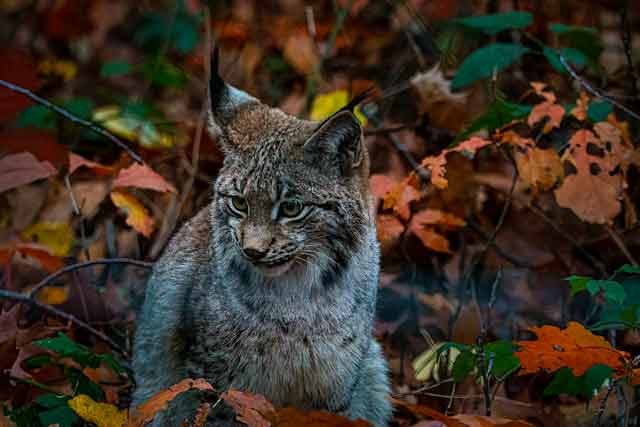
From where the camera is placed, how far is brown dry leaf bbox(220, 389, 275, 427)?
3.16 metres

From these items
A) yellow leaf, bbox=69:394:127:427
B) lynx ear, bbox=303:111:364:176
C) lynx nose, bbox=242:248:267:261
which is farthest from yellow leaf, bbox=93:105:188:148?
yellow leaf, bbox=69:394:127:427

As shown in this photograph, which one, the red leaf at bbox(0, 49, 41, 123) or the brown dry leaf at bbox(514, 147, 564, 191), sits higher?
the red leaf at bbox(0, 49, 41, 123)

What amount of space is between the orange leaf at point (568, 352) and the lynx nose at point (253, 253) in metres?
1.05

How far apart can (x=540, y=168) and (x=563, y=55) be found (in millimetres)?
798

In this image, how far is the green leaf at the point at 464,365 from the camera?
12.3 feet

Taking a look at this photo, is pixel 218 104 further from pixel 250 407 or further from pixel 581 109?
pixel 581 109

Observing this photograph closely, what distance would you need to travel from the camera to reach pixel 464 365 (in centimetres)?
375

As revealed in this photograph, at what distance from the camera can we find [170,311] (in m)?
4.26

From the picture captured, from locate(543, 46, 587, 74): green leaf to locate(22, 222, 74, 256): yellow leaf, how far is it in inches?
118

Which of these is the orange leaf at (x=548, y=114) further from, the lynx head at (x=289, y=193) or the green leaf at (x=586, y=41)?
the lynx head at (x=289, y=193)

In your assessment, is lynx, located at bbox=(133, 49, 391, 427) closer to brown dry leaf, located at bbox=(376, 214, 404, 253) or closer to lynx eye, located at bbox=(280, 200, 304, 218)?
lynx eye, located at bbox=(280, 200, 304, 218)

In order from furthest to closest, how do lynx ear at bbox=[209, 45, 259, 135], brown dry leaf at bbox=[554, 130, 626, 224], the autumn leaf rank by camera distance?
brown dry leaf at bbox=[554, 130, 626, 224]
the autumn leaf
lynx ear at bbox=[209, 45, 259, 135]

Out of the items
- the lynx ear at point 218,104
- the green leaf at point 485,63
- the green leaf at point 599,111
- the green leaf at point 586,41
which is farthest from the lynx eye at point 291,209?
the green leaf at point 586,41

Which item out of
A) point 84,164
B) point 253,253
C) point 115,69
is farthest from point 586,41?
point 115,69
